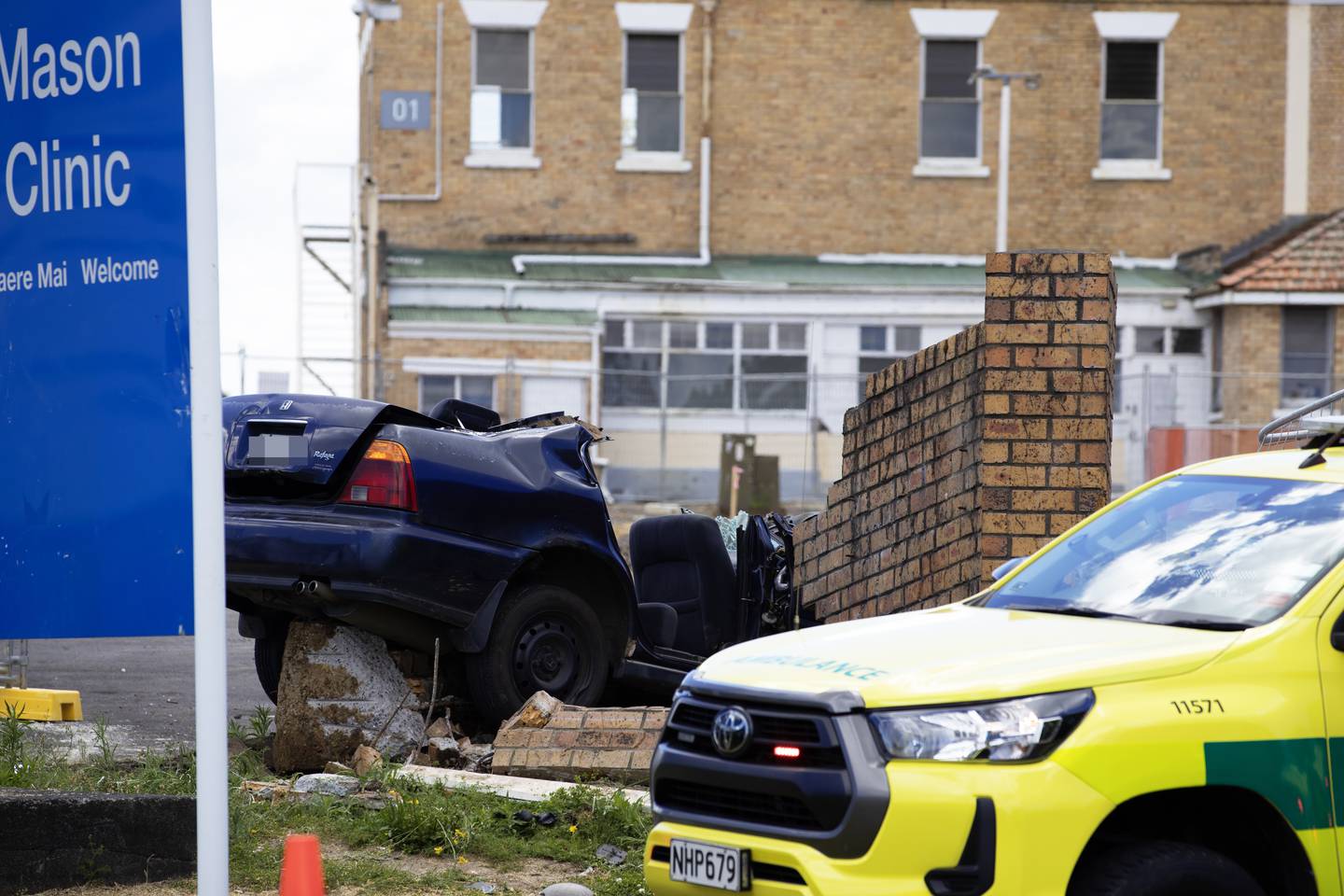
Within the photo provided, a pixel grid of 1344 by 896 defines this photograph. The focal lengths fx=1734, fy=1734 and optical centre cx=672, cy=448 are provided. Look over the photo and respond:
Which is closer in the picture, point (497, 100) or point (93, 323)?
point (93, 323)

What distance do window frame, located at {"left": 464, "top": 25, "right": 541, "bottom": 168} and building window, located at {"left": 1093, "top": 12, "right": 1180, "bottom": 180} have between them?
9.43m

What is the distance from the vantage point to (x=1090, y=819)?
416 centimetres

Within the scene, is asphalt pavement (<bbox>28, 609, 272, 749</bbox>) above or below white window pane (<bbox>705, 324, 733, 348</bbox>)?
below

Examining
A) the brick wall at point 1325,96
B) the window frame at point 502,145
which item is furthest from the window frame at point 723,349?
the brick wall at point 1325,96

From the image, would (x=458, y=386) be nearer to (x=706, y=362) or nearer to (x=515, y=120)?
(x=706, y=362)

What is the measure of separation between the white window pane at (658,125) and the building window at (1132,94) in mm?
7079

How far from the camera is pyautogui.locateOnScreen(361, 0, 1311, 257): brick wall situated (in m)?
28.7

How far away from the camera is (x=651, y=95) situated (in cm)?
2897

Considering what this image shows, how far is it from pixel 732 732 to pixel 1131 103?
87.6ft

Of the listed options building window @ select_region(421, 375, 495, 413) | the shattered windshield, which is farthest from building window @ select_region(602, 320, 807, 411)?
the shattered windshield

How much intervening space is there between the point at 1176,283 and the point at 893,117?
542 centimetres

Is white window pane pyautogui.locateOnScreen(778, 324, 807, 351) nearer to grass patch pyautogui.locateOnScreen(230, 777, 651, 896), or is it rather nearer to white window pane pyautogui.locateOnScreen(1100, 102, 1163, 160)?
white window pane pyautogui.locateOnScreen(1100, 102, 1163, 160)

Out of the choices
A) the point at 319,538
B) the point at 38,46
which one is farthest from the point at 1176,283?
the point at 38,46

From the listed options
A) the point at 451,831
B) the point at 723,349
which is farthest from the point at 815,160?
the point at 451,831
